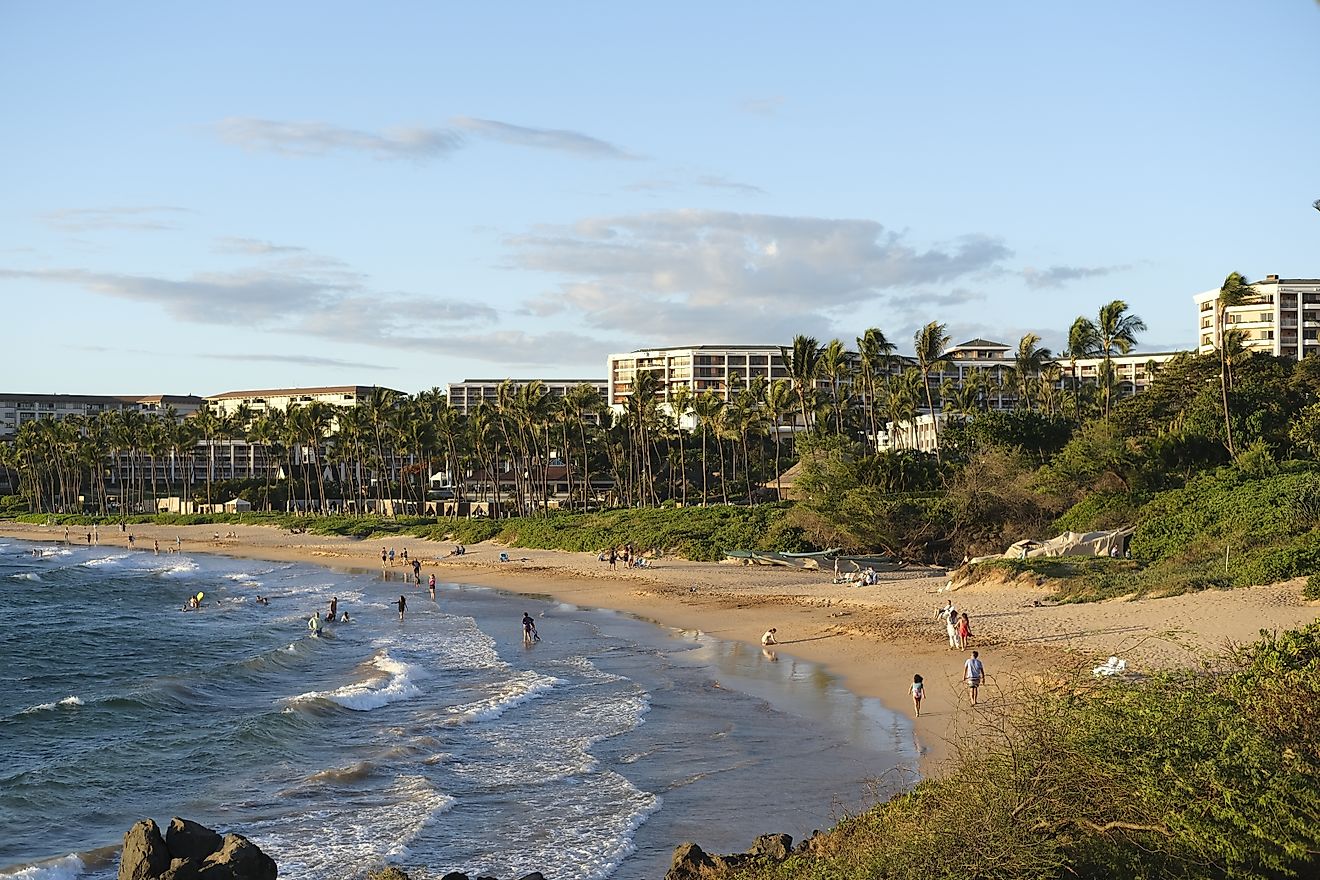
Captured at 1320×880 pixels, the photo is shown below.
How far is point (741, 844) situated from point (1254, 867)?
7.29m

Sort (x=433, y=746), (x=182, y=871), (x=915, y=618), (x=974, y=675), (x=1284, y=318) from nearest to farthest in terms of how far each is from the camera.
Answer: (x=182, y=871)
(x=974, y=675)
(x=433, y=746)
(x=915, y=618)
(x=1284, y=318)

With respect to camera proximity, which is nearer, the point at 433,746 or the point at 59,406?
the point at 433,746

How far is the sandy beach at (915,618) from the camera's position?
23141mm

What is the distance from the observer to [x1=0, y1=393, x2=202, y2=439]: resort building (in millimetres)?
172875

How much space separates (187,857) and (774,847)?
22.0ft

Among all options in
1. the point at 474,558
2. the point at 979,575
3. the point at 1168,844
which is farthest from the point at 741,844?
the point at 474,558

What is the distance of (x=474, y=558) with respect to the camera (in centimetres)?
6438

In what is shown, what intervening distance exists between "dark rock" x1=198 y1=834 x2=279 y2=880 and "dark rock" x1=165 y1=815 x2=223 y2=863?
0.22 meters

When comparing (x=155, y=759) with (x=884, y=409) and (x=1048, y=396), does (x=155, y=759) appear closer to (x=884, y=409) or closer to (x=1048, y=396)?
(x=884, y=409)

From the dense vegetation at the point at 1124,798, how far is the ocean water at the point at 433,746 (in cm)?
527

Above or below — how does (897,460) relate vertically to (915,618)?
above

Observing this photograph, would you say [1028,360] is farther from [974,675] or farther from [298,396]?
[298,396]

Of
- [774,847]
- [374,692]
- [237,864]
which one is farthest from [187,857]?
[374,692]

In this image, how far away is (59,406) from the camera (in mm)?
177875
